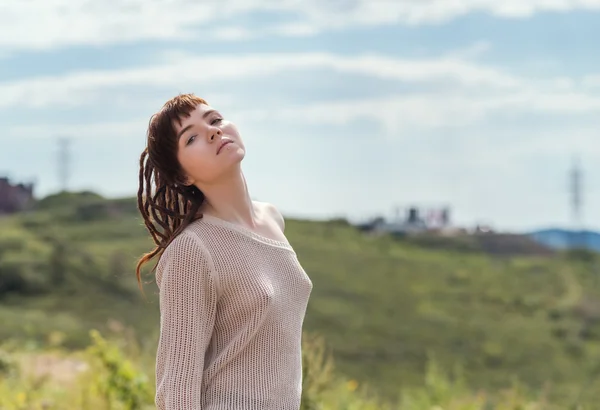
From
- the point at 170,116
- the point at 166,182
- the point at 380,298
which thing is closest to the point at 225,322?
the point at 166,182

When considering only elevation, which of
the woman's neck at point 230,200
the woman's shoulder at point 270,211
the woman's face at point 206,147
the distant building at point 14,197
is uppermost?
the woman's face at point 206,147

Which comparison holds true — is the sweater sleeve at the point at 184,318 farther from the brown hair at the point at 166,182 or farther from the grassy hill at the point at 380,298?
the grassy hill at the point at 380,298

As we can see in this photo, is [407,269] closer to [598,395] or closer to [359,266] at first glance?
[359,266]

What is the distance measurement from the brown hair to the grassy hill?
8.79 m

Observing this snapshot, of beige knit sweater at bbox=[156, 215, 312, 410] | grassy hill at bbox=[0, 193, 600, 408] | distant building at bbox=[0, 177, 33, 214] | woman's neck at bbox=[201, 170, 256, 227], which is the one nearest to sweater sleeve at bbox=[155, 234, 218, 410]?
beige knit sweater at bbox=[156, 215, 312, 410]

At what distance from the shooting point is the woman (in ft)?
6.54

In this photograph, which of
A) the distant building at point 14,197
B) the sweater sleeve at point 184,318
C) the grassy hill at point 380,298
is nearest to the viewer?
the sweater sleeve at point 184,318

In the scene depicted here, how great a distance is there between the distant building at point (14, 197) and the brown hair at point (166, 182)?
41.3ft

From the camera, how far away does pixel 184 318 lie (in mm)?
1994

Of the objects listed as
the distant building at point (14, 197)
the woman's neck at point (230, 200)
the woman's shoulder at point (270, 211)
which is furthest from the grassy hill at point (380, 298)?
the woman's neck at point (230, 200)

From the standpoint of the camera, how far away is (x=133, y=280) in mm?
13594

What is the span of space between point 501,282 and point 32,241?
847 cm

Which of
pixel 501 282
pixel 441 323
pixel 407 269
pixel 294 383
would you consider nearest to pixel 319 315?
pixel 441 323

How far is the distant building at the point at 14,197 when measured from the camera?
47.2ft
